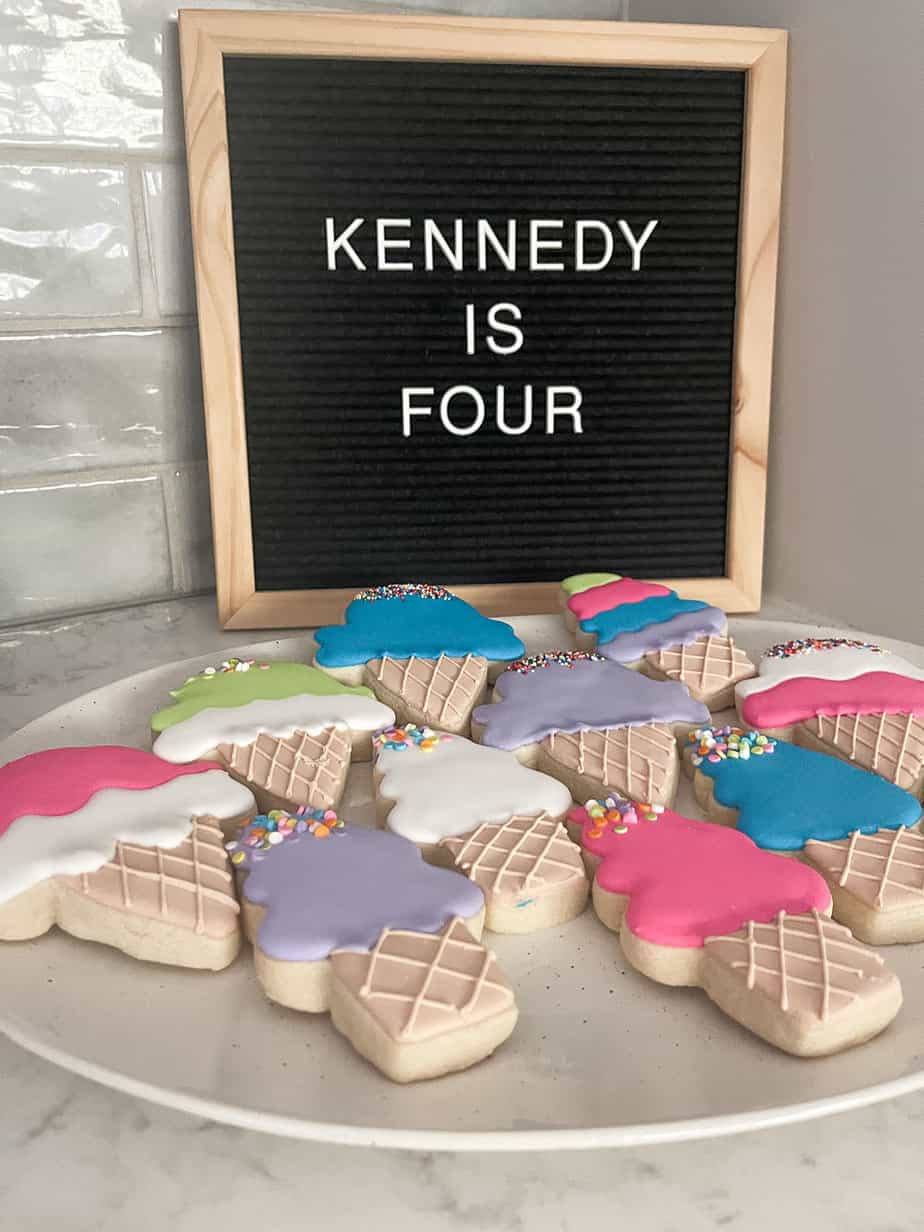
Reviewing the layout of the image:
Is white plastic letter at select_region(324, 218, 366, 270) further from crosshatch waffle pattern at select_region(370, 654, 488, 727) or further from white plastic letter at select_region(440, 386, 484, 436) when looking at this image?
crosshatch waffle pattern at select_region(370, 654, 488, 727)

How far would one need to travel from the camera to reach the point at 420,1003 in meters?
0.55

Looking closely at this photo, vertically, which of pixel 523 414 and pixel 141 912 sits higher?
pixel 523 414

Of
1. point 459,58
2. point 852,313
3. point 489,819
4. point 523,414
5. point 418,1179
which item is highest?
point 459,58

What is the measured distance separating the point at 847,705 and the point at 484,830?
34 centimetres

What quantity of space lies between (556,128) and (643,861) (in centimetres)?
83

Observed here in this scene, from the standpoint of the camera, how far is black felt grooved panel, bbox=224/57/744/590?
1160 millimetres

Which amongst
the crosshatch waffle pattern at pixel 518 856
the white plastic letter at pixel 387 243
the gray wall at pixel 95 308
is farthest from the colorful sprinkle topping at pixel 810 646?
the gray wall at pixel 95 308

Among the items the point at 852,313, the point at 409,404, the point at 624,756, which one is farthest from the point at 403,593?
the point at 852,313

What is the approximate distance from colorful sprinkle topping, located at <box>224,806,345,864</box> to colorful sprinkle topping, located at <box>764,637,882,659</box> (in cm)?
45

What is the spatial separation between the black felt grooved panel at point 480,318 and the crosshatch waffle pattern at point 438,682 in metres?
0.29

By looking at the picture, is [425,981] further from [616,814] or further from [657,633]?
[657,633]

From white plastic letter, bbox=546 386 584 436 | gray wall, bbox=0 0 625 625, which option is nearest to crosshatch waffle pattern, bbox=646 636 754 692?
white plastic letter, bbox=546 386 584 436

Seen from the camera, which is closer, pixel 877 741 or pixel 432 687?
pixel 877 741

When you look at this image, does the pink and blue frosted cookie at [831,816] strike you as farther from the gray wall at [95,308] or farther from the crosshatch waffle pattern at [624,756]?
the gray wall at [95,308]
